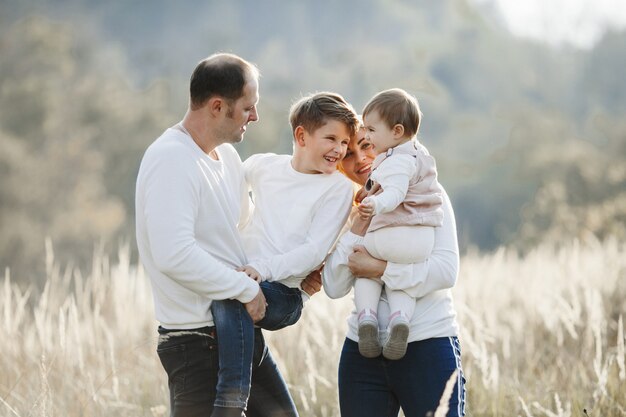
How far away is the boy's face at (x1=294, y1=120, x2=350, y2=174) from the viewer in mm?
3836

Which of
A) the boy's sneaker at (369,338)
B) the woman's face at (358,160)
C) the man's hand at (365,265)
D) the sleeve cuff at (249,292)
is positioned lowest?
the boy's sneaker at (369,338)

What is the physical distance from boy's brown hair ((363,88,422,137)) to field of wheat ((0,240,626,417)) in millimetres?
1324

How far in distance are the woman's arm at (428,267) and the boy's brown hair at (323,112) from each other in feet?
1.73

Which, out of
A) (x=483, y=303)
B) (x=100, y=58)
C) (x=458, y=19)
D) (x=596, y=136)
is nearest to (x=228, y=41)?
(x=458, y=19)

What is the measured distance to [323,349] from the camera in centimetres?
612

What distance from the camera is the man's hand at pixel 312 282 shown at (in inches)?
153

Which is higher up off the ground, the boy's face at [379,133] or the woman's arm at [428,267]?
the boy's face at [379,133]

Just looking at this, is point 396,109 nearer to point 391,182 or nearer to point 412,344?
point 391,182

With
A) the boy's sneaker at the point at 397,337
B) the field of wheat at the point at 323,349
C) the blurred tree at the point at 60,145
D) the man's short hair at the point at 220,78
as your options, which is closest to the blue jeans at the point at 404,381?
the boy's sneaker at the point at 397,337

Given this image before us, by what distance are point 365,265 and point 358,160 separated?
59cm

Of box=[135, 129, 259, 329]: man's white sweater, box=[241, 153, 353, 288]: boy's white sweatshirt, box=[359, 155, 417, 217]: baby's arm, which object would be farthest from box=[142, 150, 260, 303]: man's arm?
box=[359, 155, 417, 217]: baby's arm

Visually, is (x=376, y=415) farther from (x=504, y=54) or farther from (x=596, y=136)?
(x=504, y=54)

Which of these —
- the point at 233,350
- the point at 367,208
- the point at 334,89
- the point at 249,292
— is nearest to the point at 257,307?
the point at 249,292

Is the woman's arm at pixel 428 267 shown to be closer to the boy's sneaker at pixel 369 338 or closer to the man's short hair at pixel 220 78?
the boy's sneaker at pixel 369 338
